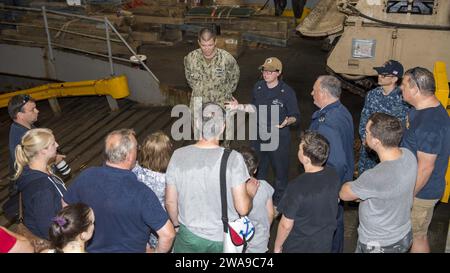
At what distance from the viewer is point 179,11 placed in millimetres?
11305

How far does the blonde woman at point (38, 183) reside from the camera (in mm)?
3209

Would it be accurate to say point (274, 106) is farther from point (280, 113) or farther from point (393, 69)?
point (393, 69)

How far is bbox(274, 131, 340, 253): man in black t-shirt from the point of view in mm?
3213

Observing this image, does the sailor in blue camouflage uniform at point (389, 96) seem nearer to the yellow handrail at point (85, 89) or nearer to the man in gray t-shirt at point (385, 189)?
the man in gray t-shirt at point (385, 189)

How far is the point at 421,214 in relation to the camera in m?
4.07

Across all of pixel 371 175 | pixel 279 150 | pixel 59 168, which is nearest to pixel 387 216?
pixel 371 175

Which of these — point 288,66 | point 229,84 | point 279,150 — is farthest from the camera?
point 288,66

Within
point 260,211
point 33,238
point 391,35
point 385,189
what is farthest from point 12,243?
point 391,35

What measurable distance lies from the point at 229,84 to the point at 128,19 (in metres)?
5.89

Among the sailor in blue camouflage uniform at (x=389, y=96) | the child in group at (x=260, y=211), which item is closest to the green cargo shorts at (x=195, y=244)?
the child in group at (x=260, y=211)

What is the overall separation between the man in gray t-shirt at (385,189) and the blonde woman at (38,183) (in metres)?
2.14

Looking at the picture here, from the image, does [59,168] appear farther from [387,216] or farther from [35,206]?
[387,216]
